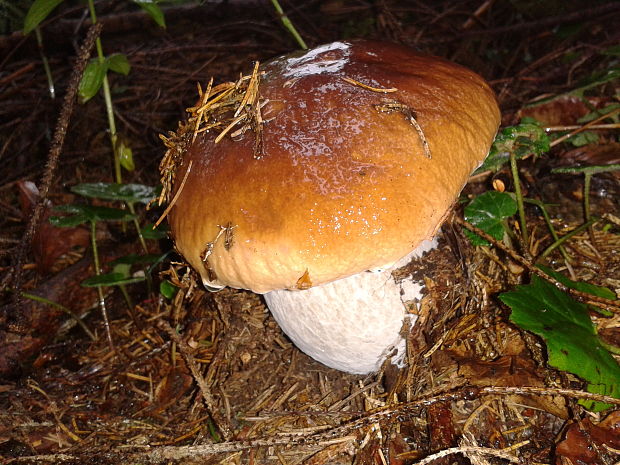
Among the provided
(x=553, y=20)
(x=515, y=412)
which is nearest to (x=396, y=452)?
(x=515, y=412)

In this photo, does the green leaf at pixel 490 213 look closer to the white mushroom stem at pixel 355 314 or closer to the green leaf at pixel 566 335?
the white mushroom stem at pixel 355 314

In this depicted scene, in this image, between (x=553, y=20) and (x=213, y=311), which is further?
(x=553, y=20)

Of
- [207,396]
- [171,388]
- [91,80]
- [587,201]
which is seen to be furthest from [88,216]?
[587,201]

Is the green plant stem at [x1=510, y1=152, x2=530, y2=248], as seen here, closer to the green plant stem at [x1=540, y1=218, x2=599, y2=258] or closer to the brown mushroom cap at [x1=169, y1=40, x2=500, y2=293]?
the green plant stem at [x1=540, y1=218, x2=599, y2=258]

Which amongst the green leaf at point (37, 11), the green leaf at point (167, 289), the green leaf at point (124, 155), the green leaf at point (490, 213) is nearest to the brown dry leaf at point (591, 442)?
the green leaf at point (490, 213)

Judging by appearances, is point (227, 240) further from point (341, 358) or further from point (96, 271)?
point (96, 271)
